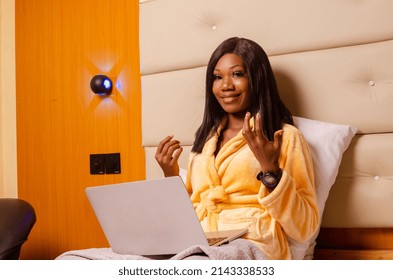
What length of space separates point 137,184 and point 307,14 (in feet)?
2.36

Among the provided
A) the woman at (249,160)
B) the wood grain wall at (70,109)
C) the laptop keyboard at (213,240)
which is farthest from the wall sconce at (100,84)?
the laptop keyboard at (213,240)

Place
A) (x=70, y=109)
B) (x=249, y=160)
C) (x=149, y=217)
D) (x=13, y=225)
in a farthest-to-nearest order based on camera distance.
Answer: (x=70, y=109), (x=13, y=225), (x=249, y=160), (x=149, y=217)

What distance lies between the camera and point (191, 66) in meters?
1.56

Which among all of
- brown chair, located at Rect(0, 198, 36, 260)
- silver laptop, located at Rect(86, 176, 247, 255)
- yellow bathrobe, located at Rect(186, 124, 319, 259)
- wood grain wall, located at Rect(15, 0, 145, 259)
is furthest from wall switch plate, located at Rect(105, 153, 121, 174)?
silver laptop, located at Rect(86, 176, 247, 255)

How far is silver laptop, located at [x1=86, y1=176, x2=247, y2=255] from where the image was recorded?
94cm

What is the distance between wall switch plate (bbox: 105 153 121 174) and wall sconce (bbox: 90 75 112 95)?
23cm

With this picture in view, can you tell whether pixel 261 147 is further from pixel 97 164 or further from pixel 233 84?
pixel 97 164

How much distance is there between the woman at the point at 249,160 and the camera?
1.12 meters

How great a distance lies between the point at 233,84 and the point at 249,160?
22 cm

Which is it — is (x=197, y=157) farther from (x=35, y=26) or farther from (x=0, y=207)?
(x=35, y=26)

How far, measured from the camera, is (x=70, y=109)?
189cm

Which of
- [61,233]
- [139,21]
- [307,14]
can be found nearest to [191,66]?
[139,21]

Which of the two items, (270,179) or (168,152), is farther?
(168,152)

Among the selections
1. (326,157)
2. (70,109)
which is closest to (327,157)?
(326,157)
